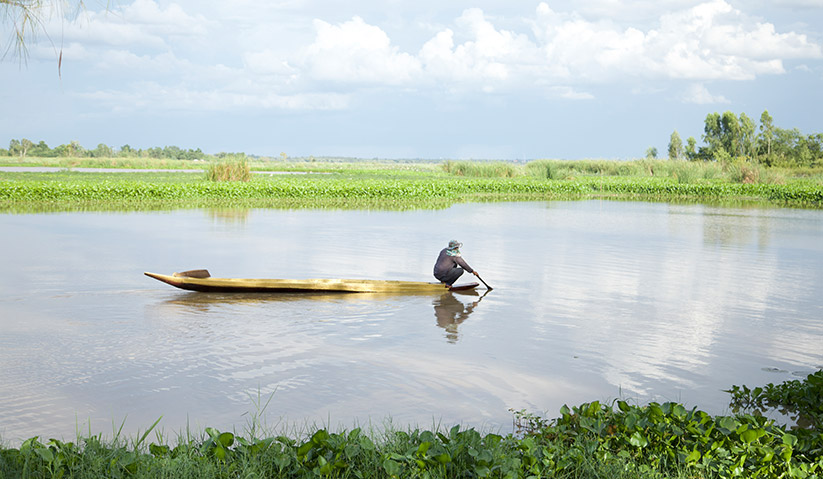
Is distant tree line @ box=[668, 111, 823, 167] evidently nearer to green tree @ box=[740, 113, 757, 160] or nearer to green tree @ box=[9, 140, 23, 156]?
green tree @ box=[740, 113, 757, 160]

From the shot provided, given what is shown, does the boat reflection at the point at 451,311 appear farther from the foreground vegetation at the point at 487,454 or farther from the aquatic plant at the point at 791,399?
the foreground vegetation at the point at 487,454

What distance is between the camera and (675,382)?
6.71 meters

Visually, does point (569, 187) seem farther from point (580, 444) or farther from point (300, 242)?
point (580, 444)

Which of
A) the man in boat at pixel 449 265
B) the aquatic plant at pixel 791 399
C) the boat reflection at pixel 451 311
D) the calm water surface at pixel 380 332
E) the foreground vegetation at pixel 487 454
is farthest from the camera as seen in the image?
the man in boat at pixel 449 265

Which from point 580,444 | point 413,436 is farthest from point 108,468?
point 580,444

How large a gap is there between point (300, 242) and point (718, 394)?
11.7 m

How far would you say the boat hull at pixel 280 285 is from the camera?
32.8 feet

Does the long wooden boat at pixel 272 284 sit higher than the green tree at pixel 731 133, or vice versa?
the green tree at pixel 731 133

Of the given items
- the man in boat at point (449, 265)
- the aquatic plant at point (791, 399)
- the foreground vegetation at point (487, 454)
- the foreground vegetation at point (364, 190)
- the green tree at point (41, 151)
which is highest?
the green tree at point (41, 151)

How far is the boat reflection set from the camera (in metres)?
8.68

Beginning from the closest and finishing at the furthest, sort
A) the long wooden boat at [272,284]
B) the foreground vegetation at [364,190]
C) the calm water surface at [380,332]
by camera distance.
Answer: the calm water surface at [380,332] < the long wooden boat at [272,284] < the foreground vegetation at [364,190]

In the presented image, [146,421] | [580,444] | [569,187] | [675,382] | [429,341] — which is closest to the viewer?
[580,444]

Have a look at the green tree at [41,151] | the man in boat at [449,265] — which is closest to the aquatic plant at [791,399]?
the man in boat at [449,265]

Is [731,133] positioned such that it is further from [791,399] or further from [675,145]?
[791,399]
